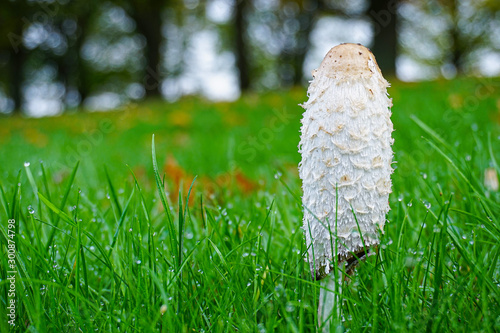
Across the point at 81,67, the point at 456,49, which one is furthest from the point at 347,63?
the point at 456,49

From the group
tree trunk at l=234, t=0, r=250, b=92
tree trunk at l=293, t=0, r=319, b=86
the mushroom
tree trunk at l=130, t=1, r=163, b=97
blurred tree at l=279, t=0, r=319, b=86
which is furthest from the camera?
blurred tree at l=279, t=0, r=319, b=86

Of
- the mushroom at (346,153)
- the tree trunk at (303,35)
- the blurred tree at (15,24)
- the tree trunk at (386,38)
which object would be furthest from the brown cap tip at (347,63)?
the tree trunk at (303,35)

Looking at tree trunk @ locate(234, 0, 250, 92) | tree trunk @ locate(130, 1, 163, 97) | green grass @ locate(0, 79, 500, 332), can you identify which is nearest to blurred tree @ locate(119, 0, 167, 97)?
tree trunk @ locate(130, 1, 163, 97)

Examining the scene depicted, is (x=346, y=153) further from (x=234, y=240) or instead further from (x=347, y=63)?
(x=234, y=240)

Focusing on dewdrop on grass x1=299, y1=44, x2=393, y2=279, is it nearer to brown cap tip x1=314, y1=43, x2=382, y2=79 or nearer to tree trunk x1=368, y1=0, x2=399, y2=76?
brown cap tip x1=314, y1=43, x2=382, y2=79

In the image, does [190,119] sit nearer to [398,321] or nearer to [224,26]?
[398,321]

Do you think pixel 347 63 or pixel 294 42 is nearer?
pixel 347 63

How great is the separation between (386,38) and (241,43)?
426cm

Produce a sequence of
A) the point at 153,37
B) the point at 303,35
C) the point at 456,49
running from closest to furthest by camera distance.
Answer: the point at 153,37
the point at 303,35
the point at 456,49

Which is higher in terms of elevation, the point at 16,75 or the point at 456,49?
the point at 456,49

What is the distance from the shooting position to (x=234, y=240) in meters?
1.50

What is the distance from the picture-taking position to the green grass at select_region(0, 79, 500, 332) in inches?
43.3

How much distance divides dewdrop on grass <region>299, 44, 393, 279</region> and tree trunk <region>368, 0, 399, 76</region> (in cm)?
1111

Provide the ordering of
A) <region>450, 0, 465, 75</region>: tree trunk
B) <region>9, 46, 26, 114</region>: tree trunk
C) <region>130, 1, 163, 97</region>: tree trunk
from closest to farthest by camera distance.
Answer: <region>130, 1, 163, 97</region>: tree trunk < <region>9, 46, 26, 114</region>: tree trunk < <region>450, 0, 465, 75</region>: tree trunk
